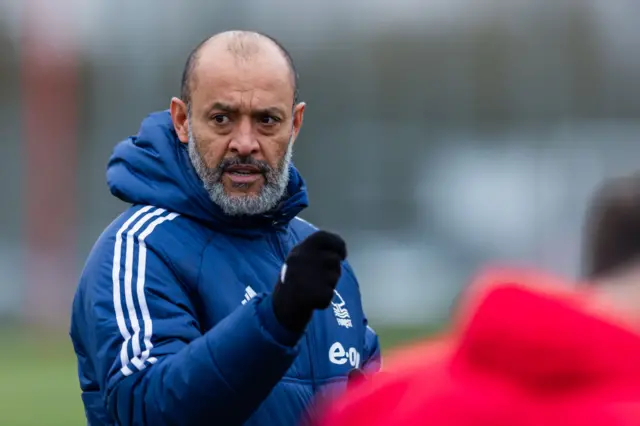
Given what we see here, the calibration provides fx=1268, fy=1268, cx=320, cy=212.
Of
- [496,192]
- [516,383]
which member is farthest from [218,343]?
[496,192]

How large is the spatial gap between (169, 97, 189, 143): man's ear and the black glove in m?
0.87

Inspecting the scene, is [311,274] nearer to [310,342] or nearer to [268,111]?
[310,342]

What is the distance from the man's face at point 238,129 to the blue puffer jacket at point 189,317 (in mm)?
42

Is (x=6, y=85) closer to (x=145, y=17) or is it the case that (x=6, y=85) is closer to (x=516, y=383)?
(x=145, y=17)

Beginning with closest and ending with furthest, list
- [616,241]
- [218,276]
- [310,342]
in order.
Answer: [616,241], [218,276], [310,342]

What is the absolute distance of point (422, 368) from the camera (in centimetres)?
156

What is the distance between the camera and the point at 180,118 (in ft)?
11.0

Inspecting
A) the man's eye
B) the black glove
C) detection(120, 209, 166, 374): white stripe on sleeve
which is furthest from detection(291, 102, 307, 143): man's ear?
the black glove

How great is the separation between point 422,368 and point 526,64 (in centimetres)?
1321

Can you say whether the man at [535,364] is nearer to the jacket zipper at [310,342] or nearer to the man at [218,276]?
Result: the man at [218,276]

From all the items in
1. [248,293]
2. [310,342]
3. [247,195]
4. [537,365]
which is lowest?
[310,342]

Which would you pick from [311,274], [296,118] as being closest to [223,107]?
[296,118]

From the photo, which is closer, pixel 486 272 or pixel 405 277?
pixel 486 272

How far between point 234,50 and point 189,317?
0.75 metres
